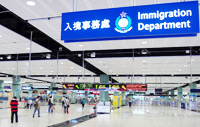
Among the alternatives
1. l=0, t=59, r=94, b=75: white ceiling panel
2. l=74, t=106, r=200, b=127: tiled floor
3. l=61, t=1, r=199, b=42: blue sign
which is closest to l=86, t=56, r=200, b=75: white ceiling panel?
l=0, t=59, r=94, b=75: white ceiling panel

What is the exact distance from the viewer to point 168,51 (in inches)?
570

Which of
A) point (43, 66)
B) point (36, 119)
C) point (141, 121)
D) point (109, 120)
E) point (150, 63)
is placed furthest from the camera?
point (43, 66)

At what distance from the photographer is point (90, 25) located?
4516mm

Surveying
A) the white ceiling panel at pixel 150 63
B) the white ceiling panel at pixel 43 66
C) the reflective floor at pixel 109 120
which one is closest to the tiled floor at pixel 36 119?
the reflective floor at pixel 109 120

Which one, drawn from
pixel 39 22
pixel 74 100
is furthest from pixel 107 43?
pixel 74 100

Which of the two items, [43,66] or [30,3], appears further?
[43,66]

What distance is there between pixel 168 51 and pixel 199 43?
2.82 m

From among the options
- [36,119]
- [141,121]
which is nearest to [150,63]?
[141,121]

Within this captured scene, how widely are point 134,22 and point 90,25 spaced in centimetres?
93

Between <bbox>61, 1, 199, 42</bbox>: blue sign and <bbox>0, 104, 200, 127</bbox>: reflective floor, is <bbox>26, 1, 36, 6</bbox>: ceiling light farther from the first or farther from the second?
<bbox>0, 104, 200, 127</bbox>: reflective floor

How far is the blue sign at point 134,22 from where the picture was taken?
161 inches

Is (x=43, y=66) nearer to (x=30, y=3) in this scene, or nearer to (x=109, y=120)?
(x=109, y=120)

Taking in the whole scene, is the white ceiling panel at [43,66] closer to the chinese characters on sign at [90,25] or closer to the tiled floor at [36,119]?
the tiled floor at [36,119]

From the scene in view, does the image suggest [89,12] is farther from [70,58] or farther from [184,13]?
[70,58]
